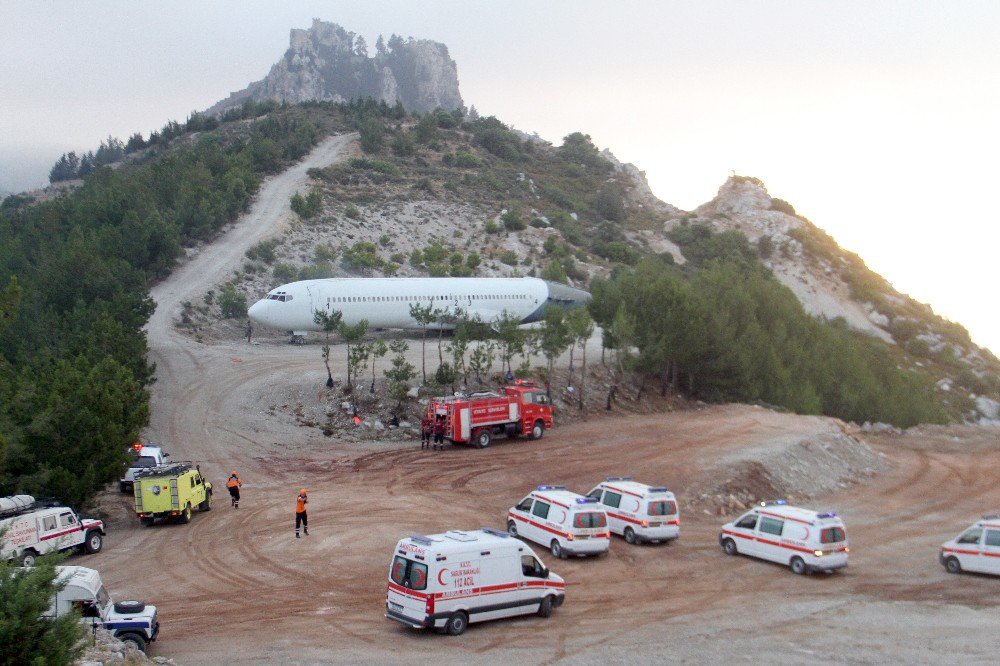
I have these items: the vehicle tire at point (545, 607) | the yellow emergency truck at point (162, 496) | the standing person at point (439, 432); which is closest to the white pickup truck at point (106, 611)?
the vehicle tire at point (545, 607)

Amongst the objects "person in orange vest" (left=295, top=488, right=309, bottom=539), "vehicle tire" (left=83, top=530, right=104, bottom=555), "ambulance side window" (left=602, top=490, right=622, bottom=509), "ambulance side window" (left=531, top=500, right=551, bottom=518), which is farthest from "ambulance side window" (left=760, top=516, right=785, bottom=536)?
"vehicle tire" (left=83, top=530, right=104, bottom=555)

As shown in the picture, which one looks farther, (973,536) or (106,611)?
(973,536)

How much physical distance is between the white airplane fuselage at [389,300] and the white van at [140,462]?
66.4 ft

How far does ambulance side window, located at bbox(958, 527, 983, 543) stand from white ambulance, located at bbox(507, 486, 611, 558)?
33.1 ft

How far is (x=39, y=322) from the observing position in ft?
150

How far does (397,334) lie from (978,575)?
144 ft

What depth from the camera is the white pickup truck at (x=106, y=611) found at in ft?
53.0

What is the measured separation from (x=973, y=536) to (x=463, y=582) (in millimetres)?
15383

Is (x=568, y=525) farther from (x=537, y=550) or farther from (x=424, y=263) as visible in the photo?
(x=424, y=263)

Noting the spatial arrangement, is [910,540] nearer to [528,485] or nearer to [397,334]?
[528,485]

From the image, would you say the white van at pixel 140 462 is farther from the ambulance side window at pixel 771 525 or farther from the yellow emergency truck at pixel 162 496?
the ambulance side window at pixel 771 525

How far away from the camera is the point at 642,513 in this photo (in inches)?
1029

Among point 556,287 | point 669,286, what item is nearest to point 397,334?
point 556,287

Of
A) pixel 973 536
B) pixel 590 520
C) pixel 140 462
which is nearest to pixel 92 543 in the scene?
pixel 140 462
